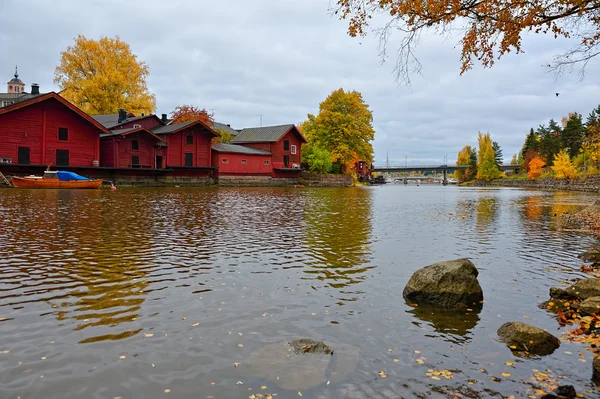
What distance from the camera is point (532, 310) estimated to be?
26.9ft

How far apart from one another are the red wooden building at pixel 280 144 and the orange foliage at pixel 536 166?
181 feet

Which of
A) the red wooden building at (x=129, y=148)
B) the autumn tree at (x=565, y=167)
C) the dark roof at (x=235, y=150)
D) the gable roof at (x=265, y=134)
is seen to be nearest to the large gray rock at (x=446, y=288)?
the red wooden building at (x=129, y=148)

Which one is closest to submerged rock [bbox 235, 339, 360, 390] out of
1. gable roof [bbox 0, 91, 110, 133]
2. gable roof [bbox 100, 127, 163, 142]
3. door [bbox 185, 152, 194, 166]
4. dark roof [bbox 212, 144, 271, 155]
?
gable roof [bbox 0, 91, 110, 133]

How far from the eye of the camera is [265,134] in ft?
248

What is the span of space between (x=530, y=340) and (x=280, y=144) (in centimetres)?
6906

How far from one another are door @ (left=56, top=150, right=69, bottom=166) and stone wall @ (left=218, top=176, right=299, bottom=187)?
21853 millimetres

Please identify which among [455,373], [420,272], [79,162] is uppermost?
[79,162]

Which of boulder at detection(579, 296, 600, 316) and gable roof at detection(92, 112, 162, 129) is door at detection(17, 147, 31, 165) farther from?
boulder at detection(579, 296, 600, 316)

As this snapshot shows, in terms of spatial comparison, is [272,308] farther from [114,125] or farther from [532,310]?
[114,125]

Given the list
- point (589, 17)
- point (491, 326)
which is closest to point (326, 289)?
point (491, 326)

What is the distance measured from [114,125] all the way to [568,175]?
76905 mm

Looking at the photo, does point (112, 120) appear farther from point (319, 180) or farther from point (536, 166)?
Result: point (536, 166)

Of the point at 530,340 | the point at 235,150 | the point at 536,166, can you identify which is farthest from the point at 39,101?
the point at 536,166

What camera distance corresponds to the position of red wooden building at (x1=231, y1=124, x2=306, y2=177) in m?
73.5
